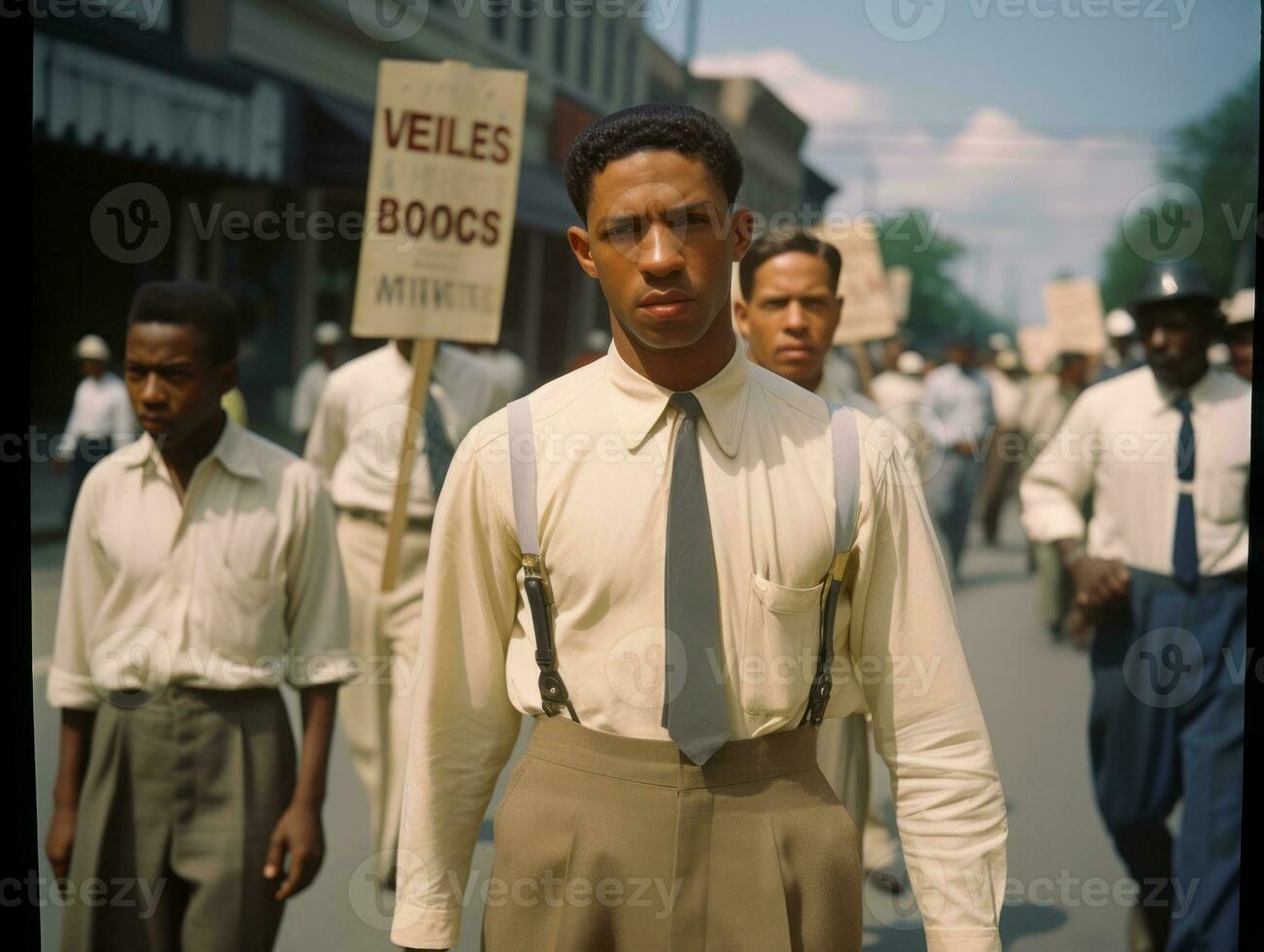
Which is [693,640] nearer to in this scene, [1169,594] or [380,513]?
[1169,594]

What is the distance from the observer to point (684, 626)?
7.91 ft

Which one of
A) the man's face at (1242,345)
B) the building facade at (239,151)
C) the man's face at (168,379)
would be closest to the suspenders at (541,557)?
the man's face at (168,379)

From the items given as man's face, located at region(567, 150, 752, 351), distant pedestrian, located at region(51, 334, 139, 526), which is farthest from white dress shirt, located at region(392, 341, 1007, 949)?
distant pedestrian, located at region(51, 334, 139, 526)

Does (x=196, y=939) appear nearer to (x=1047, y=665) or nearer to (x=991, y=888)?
(x=991, y=888)

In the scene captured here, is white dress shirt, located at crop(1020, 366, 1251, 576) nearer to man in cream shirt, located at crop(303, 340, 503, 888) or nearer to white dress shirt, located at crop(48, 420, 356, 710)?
man in cream shirt, located at crop(303, 340, 503, 888)

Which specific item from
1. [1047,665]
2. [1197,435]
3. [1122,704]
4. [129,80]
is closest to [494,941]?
[1122,704]

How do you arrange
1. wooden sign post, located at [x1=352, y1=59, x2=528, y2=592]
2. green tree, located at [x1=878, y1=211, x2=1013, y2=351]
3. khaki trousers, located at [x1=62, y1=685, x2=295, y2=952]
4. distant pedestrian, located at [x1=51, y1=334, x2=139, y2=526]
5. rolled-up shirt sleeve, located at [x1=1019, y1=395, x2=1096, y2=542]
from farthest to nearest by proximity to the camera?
green tree, located at [x1=878, y1=211, x2=1013, y2=351] < distant pedestrian, located at [x1=51, y1=334, x2=139, y2=526] < wooden sign post, located at [x1=352, y1=59, x2=528, y2=592] < rolled-up shirt sleeve, located at [x1=1019, y1=395, x2=1096, y2=542] < khaki trousers, located at [x1=62, y1=685, x2=295, y2=952]

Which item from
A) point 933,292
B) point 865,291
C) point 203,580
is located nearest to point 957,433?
point 865,291

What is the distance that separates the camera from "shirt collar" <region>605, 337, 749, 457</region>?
2521 millimetres

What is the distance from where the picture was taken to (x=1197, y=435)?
4.95 meters

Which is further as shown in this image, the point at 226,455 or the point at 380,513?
the point at 380,513

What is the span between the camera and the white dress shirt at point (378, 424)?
5.91m

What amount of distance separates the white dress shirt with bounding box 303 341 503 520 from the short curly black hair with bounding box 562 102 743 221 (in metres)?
3.32

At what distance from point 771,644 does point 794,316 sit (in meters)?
2.31
